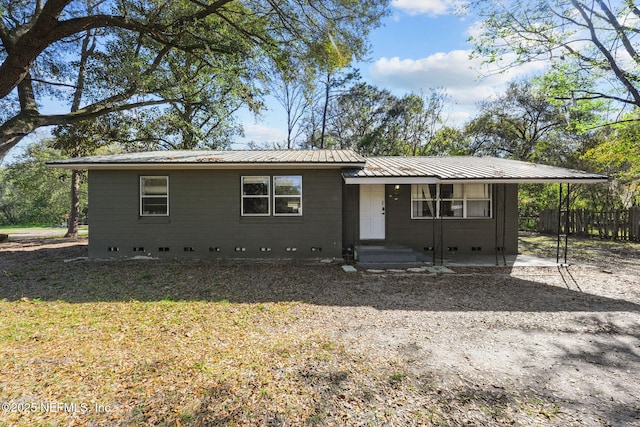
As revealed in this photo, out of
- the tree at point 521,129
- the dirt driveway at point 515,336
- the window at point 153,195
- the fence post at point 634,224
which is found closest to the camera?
the dirt driveway at point 515,336

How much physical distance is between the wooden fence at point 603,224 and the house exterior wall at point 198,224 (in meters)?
10.5

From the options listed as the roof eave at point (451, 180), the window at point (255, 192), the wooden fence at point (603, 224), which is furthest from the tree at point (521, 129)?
the window at point (255, 192)

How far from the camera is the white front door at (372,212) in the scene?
33.4ft

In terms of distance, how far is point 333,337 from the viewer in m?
4.08

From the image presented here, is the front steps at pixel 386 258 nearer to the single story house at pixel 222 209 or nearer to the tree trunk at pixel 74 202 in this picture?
the single story house at pixel 222 209

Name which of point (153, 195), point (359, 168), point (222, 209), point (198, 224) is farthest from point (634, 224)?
point (153, 195)

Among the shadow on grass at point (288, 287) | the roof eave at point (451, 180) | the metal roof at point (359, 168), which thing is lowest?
the shadow on grass at point (288, 287)

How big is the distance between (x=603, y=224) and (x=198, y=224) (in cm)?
1742

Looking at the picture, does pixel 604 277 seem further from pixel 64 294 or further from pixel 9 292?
pixel 9 292

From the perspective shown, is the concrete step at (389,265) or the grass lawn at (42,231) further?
the grass lawn at (42,231)

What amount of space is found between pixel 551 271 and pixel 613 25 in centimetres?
1020

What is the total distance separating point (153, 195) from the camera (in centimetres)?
988

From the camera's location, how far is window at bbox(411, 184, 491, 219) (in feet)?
33.8

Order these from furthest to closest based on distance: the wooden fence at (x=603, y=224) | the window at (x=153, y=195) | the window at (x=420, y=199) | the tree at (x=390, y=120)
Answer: the tree at (x=390, y=120) → the wooden fence at (x=603, y=224) → the window at (x=420, y=199) → the window at (x=153, y=195)
